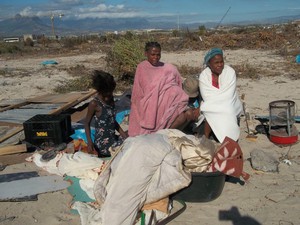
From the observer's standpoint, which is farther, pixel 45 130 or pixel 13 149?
pixel 45 130

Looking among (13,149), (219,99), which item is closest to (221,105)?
(219,99)

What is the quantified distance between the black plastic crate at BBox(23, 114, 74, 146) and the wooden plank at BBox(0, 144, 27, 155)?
0.72 ft

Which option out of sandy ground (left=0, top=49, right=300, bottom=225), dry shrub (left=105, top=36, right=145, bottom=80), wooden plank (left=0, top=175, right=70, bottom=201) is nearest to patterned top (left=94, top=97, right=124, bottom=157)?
wooden plank (left=0, top=175, right=70, bottom=201)

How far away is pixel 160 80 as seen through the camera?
15.5 feet

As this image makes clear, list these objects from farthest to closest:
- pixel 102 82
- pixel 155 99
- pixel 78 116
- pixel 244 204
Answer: pixel 78 116 < pixel 155 99 < pixel 102 82 < pixel 244 204

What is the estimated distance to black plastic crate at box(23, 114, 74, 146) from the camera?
4.68m

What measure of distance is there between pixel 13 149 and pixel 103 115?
4.29 feet

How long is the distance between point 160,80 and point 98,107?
99cm

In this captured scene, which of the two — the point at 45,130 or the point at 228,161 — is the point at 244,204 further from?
the point at 45,130

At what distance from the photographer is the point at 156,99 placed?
4625 millimetres

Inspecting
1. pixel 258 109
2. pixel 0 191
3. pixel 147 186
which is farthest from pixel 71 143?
pixel 258 109

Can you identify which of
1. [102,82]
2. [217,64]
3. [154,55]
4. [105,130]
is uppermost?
[154,55]

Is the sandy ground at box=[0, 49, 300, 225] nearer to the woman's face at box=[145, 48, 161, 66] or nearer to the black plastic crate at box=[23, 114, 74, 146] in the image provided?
the black plastic crate at box=[23, 114, 74, 146]

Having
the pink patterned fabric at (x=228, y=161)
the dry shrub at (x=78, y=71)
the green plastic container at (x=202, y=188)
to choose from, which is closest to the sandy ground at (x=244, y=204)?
the green plastic container at (x=202, y=188)
